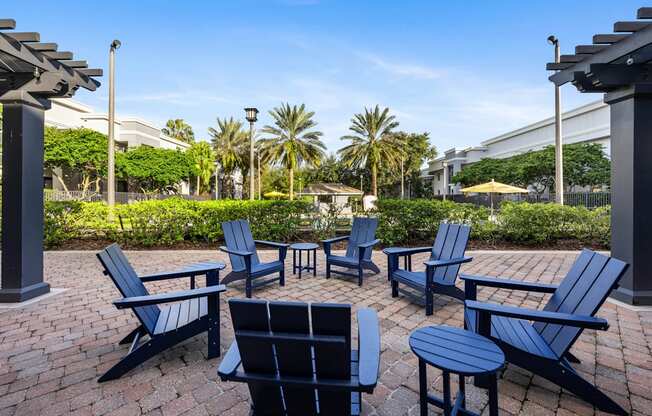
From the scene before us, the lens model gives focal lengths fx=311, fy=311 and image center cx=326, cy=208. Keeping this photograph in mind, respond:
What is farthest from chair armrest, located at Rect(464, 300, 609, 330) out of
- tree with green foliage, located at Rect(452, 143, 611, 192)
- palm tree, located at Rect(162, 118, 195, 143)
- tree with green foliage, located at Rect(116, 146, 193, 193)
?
palm tree, located at Rect(162, 118, 195, 143)

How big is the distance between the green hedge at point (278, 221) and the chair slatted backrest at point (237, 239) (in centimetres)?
308

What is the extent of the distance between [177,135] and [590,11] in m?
52.4

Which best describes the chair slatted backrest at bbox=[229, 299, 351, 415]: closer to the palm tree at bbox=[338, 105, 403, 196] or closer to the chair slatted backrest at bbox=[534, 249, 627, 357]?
the chair slatted backrest at bbox=[534, 249, 627, 357]

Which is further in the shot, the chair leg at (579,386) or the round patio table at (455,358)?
the chair leg at (579,386)

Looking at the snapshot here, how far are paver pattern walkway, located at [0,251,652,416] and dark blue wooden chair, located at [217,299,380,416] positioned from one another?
0.64 metres

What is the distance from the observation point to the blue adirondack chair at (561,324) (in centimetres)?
198

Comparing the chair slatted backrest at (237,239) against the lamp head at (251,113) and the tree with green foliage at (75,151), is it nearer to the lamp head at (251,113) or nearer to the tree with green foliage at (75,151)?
the lamp head at (251,113)

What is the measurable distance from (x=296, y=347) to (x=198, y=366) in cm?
163

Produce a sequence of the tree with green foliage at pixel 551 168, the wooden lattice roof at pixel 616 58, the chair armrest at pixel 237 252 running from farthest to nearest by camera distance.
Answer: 1. the tree with green foliage at pixel 551 168
2. the chair armrest at pixel 237 252
3. the wooden lattice roof at pixel 616 58

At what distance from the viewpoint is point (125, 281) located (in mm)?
2633

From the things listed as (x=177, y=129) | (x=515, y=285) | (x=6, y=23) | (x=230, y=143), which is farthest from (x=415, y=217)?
(x=177, y=129)

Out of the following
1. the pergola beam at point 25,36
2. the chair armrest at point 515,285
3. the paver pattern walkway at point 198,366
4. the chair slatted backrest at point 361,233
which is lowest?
the paver pattern walkway at point 198,366

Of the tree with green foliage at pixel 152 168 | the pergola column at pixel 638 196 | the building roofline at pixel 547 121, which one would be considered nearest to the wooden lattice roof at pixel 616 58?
the pergola column at pixel 638 196

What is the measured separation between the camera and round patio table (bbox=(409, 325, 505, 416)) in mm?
1543
